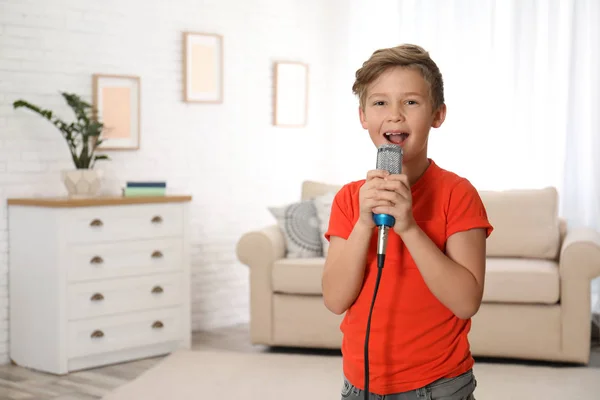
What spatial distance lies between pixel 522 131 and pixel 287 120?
5.14 feet

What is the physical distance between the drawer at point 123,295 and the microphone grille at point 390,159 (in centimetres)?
305

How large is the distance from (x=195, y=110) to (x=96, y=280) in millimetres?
1415

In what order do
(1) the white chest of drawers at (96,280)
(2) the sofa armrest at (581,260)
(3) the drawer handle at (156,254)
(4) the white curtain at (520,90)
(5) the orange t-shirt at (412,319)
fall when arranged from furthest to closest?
(4) the white curtain at (520,90) < (3) the drawer handle at (156,254) < (1) the white chest of drawers at (96,280) < (2) the sofa armrest at (581,260) < (5) the orange t-shirt at (412,319)

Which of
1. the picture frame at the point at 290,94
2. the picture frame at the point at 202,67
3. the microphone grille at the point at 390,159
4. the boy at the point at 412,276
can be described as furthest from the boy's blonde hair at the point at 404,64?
the picture frame at the point at 290,94

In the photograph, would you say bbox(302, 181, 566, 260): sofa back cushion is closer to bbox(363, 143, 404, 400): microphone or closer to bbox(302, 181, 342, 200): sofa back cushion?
bbox(302, 181, 342, 200): sofa back cushion

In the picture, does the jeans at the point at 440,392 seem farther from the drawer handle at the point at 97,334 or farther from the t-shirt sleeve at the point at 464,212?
the drawer handle at the point at 97,334

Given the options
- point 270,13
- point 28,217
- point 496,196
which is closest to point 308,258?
point 496,196

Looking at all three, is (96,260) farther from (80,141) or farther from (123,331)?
(80,141)

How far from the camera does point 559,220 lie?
4621 millimetres

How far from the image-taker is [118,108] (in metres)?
4.68

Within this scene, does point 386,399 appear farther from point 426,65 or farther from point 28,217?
point 28,217

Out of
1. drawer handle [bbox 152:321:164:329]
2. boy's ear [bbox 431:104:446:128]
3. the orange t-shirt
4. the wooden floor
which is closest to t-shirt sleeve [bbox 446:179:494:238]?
the orange t-shirt

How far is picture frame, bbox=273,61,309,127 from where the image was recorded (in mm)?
5520

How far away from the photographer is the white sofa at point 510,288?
3896mm
